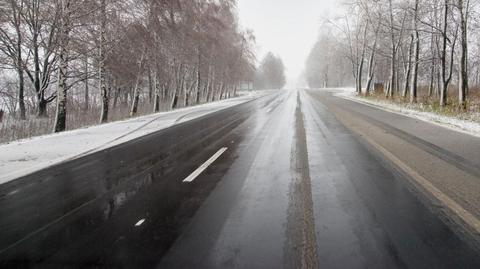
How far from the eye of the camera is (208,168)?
6.64 m

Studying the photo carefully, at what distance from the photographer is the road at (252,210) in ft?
10.6

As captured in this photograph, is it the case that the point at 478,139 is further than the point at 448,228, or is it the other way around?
the point at 478,139

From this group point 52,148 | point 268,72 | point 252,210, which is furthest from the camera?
point 268,72

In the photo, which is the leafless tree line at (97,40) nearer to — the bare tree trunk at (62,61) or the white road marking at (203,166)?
the bare tree trunk at (62,61)

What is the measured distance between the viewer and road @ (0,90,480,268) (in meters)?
3.22

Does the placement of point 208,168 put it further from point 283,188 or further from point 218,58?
point 218,58

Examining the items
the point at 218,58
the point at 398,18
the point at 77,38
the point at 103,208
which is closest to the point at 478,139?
the point at 103,208

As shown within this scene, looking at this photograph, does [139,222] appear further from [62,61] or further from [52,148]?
[62,61]

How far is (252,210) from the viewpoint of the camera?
14.3 feet

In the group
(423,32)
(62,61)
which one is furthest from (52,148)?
(423,32)

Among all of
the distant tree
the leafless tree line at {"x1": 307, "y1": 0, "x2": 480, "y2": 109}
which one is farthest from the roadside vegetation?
the distant tree

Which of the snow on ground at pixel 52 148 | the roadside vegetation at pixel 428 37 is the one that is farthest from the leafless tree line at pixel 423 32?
the snow on ground at pixel 52 148

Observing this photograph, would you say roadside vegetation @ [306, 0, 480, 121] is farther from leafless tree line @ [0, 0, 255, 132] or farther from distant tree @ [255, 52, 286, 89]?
distant tree @ [255, 52, 286, 89]

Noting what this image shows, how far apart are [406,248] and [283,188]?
2.20 m
